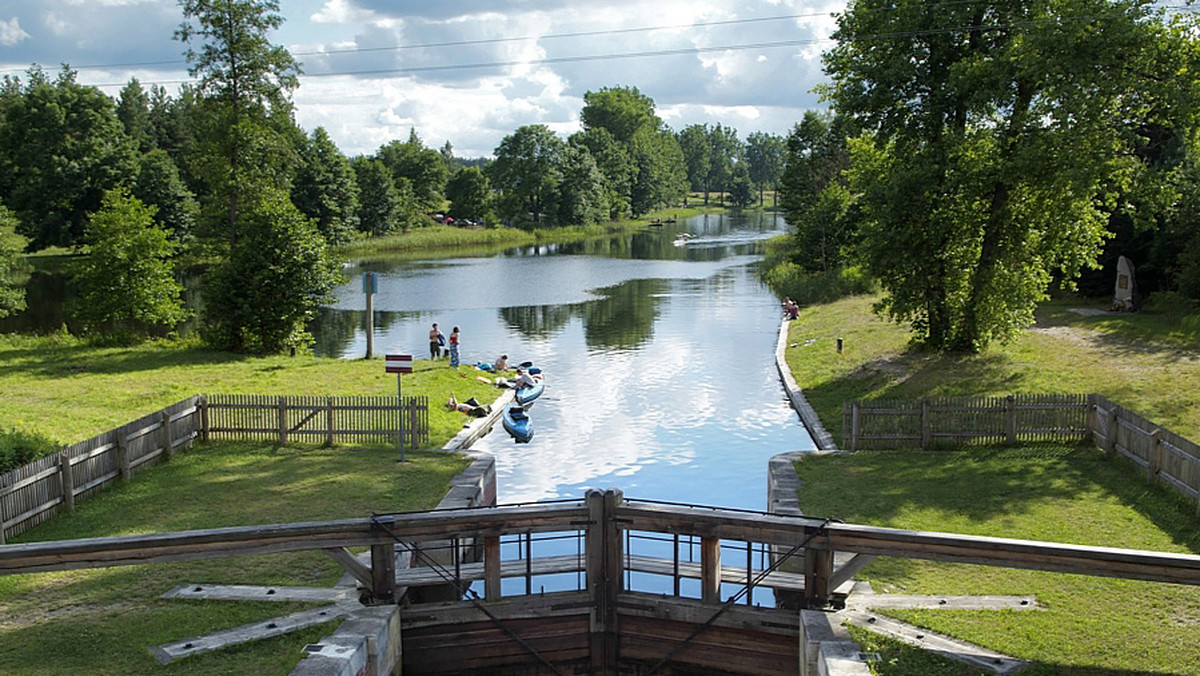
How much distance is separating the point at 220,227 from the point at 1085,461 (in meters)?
37.2

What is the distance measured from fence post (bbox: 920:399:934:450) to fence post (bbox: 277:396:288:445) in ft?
44.5

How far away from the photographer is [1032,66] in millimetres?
23156

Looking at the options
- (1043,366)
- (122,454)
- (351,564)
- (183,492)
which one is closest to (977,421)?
(1043,366)

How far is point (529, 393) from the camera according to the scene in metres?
28.3

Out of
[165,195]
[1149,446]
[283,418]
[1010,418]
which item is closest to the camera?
[1149,446]

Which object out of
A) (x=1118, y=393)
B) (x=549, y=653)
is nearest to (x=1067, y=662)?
(x=549, y=653)

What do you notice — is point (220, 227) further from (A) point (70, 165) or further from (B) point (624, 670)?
(A) point (70, 165)

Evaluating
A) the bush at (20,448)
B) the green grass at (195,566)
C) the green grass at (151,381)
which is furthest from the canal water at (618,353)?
the bush at (20,448)

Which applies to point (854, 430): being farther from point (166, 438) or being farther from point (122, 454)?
point (122, 454)

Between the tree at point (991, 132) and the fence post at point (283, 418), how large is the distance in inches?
656

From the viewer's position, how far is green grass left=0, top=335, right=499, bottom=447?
71.0 feet

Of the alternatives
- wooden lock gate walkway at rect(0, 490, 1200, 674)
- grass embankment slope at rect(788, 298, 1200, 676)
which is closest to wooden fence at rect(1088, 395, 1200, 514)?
grass embankment slope at rect(788, 298, 1200, 676)

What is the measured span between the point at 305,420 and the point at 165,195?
67.2 m

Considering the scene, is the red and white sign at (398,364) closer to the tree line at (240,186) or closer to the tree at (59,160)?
the tree line at (240,186)
